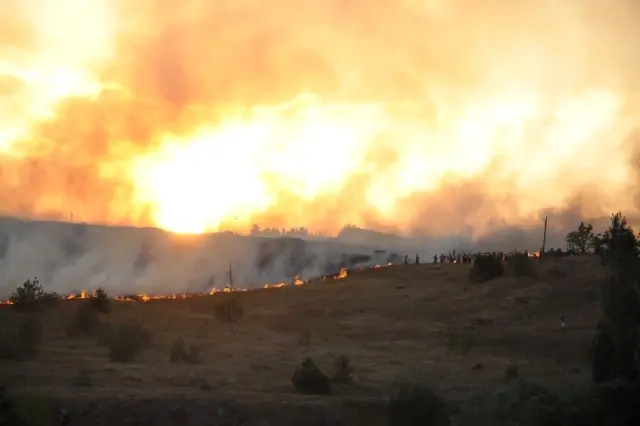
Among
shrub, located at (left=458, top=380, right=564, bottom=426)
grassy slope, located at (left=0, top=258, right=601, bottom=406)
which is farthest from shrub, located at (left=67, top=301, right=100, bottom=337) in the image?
shrub, located at (left=458, top=380, right=564, bottom=426)

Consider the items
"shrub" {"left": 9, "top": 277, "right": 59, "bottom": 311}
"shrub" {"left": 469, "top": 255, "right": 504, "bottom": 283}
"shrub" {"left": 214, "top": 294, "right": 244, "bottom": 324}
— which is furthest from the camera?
"shrub" {"left": 469, "top": 255, "right": 504, "bottom": 283}

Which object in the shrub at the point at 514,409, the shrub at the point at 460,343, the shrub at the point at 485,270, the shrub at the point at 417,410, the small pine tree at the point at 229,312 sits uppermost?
the shrub at the point at 485,270

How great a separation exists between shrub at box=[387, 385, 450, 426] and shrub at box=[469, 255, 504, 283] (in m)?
58.7

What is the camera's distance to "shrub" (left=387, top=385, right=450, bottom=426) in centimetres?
3078

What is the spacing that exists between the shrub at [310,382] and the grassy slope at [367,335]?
3.01 ft

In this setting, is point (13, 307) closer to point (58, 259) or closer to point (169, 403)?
point (169, 403)

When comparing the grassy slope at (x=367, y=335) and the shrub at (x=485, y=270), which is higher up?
the shrub at (x=485, y=270)

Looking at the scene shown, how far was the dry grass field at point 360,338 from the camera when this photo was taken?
1494 inches

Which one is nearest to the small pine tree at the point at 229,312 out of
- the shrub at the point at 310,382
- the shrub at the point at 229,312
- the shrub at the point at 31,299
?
the shrub at the point at 229,312

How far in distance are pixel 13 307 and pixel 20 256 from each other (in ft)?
235

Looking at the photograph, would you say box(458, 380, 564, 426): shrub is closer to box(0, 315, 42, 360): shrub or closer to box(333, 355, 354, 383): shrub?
box(333, 355, 354, 383): shrub

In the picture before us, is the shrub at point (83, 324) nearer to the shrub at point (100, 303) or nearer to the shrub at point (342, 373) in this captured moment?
the shrub at point (100, 303)

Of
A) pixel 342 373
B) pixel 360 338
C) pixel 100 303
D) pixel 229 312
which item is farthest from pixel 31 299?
pixel 342 373

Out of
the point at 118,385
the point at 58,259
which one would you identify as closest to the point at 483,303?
the point at 118,385
